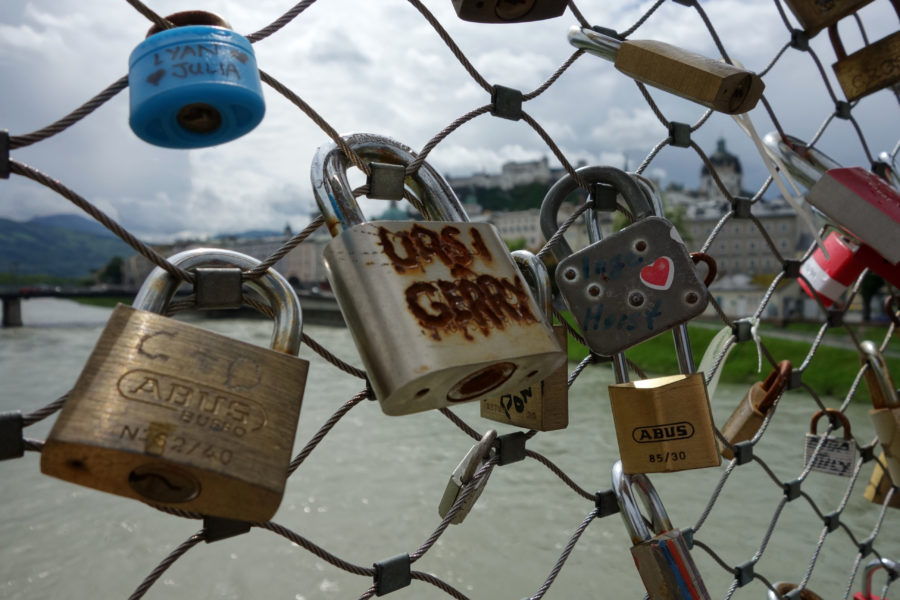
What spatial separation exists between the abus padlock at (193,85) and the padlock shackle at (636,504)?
0.38 m

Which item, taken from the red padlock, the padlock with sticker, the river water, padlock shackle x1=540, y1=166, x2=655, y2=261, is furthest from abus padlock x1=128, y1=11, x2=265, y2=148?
the river water

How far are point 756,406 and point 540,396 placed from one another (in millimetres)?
439

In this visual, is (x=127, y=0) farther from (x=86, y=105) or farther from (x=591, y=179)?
(x=591, y=179)

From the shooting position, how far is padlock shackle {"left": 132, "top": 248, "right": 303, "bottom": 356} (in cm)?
32

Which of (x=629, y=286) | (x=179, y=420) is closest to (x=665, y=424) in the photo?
(x=629, y=286)

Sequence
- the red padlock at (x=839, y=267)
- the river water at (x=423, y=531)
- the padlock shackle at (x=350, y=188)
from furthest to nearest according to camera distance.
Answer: the river water at (x=423, y=531)
the red padlock at (x=839, y=267)
the padlock shackle at (x=350, y=188)

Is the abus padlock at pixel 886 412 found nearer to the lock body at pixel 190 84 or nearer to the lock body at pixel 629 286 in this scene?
the lock body at pixel 629 286

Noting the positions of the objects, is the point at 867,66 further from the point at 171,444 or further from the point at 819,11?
the point at 171,444

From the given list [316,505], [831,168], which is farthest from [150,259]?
[316,505]

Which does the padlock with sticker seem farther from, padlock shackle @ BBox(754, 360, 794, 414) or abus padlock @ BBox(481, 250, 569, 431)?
abus padlock @ BBox(481, 250, 569, 431)

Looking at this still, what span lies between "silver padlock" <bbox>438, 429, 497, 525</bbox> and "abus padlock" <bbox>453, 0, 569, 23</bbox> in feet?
0.92

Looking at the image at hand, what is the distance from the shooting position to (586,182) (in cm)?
52

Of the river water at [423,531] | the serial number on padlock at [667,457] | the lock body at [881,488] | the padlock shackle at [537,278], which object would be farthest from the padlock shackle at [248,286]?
the river water at [423,531]

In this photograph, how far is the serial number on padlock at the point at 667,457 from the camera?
0.44 metres
